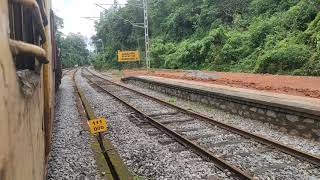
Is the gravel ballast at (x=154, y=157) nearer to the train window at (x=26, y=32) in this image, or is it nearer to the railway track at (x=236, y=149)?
the railway track at (x=236, y=149)

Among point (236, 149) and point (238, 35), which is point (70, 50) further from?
point (236, 149)

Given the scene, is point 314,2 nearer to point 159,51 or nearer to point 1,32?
point 159,51

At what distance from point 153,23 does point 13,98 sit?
49239mm

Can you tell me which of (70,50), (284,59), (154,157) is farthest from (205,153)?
(70,50)

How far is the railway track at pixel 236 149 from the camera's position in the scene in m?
5.43

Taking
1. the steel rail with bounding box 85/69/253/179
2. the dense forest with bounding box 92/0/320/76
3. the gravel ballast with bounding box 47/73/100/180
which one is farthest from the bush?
the gravel ballast with bounding box 47/73/100/180

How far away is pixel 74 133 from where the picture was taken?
8734mm

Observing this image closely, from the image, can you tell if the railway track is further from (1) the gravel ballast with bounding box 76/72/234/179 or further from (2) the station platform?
(2) the station platform

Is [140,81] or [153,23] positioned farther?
[153,23]

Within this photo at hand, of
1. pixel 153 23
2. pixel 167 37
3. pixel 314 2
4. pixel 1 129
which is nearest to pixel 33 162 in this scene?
pixel 1 129

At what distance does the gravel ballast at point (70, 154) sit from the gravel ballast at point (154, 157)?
1.98ft

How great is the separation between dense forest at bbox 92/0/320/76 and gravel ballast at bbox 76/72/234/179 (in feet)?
36.6

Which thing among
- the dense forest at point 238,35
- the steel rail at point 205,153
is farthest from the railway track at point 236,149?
the dense forest at point 238,35

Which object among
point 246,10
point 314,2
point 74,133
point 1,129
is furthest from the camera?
point 246,10
